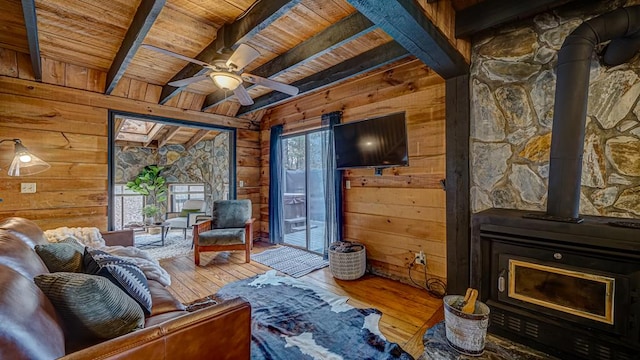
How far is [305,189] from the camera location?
4.51 meters

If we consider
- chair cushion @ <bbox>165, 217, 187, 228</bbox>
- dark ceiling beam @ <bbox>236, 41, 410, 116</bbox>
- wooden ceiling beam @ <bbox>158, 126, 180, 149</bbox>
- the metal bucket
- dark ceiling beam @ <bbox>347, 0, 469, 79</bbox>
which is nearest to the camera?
dark ceiling beam @ <bbox>347, 0, 469, 79</bbox>

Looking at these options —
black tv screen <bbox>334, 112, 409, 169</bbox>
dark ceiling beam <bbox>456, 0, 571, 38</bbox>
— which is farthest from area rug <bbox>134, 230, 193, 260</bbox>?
dark ceiling beam <bbox>456, 0, 571, 38</bbox>

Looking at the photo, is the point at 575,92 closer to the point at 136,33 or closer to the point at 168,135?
the point at 136,33

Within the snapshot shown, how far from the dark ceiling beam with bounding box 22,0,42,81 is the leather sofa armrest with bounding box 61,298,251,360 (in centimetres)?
218

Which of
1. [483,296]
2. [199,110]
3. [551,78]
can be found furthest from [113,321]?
[199,110]

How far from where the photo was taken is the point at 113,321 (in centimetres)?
114

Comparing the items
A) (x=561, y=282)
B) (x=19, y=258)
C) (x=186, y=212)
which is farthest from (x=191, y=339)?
(x=186, y=212)

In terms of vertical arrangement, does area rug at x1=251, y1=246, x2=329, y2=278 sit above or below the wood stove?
below

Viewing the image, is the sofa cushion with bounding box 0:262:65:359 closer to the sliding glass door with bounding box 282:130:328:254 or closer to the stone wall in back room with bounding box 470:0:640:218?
the stone wall in back room with bounding box 470:0:640:218

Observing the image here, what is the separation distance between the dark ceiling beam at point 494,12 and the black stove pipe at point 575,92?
0.30m

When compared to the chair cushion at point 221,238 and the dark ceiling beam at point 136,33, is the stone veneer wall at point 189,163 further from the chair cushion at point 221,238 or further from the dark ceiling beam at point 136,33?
the dark ceiling beam at point 136,33

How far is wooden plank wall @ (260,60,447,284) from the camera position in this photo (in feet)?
9.22

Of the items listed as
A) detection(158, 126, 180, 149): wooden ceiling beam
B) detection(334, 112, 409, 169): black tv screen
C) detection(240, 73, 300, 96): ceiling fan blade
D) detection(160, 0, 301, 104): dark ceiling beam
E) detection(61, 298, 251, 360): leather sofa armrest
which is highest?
detection(160, 0, 301, 104): dark ceiling beam

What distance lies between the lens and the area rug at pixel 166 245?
441cm
